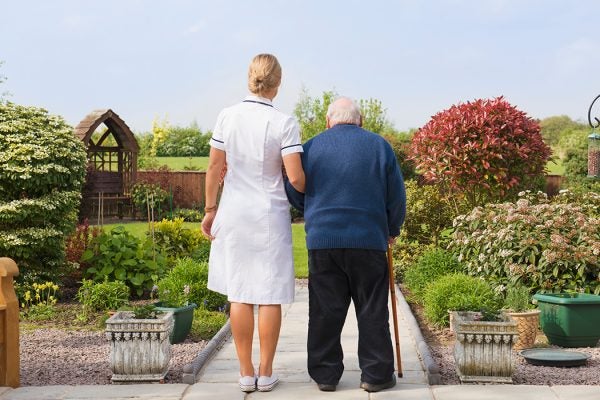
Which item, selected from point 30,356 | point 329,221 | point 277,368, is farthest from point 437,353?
point 30,356

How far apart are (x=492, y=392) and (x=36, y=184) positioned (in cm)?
570

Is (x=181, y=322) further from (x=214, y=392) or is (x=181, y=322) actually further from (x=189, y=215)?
(x=189, y=215)

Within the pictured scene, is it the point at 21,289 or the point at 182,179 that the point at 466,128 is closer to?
the point at 21,289

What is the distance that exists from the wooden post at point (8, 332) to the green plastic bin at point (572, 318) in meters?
4.01

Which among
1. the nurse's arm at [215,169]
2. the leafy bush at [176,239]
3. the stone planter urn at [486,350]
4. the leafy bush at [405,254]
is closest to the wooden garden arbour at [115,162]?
the leafy bush at [176,239]

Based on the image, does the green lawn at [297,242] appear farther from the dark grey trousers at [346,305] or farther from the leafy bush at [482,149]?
the dark grey trousers at [346,305]

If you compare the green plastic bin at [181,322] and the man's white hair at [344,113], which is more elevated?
the man's white hair at [344,113]

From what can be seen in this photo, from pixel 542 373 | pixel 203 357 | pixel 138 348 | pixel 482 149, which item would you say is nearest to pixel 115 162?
pixel 482 149

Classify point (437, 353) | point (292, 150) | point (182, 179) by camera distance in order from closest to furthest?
point (292, 150), point (437, 353), point (182, 179)

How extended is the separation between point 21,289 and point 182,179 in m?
16.5

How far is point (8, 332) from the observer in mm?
5473

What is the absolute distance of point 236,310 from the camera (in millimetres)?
5023

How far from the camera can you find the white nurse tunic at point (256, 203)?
16.2 ft

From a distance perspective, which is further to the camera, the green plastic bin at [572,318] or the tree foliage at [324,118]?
the tree foliage at [324,118]
